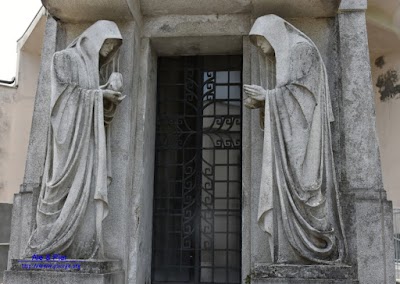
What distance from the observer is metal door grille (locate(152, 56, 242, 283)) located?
704cm

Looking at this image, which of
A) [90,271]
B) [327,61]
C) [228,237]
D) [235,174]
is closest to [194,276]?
[228,237]

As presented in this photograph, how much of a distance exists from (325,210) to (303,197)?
27cm

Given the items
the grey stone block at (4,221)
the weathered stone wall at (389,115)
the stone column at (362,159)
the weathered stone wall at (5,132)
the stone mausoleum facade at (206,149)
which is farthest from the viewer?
the weathered stone wall at (5,132)

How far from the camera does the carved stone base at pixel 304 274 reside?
17.4 ft

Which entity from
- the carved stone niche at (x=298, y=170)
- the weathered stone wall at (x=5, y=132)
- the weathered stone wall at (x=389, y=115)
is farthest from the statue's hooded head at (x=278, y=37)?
the weathered stone wall at (x=5, y=132)

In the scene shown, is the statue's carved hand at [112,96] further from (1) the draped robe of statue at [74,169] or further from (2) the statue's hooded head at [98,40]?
(2) the statue's hooded head at [98,40]

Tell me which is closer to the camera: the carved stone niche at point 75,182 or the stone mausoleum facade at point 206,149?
the carved stone niche at point 75,182

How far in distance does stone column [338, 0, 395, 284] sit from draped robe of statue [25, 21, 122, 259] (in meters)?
2.76

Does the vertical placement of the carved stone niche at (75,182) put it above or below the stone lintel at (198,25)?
below

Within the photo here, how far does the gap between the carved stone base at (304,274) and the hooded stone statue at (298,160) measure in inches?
5.4

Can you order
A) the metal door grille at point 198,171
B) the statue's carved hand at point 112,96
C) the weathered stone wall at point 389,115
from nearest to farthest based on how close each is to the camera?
the statue's carved hand at point 112,96
the metal door grille at point 198,171
the weathered stone wall at point 389,115

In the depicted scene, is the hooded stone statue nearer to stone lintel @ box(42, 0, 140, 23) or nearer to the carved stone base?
the carved stone base

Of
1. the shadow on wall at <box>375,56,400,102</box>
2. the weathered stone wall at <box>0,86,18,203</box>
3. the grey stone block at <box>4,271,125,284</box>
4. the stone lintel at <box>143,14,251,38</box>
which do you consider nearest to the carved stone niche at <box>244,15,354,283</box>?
the stone lintel at <box>143,14,251,38</box>

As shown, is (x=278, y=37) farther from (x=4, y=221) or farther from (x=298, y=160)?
(x=4, y=221)
